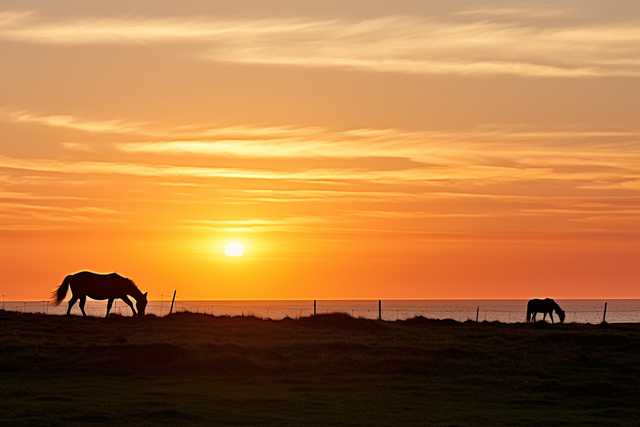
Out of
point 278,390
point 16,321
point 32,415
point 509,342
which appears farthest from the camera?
point 16,321

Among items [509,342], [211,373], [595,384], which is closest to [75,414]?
[211,373]

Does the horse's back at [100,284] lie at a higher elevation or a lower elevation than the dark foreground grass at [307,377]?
higher

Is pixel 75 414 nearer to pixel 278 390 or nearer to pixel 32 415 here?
pixel 32 415

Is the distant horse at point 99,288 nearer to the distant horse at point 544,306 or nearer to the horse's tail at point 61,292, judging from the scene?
the horse's tail at point 61,292

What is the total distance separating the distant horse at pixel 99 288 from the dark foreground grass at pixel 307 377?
8644 millimetres

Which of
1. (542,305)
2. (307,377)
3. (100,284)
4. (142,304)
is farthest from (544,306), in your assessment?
(307,377)

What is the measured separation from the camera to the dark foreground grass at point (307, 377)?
19.6m

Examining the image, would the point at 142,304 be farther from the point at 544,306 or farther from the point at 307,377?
the point at 544,306

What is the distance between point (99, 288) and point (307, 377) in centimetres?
2708

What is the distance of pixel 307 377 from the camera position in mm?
26312

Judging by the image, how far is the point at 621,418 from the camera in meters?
20.1

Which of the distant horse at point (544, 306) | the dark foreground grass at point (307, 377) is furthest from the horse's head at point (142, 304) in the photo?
the distant horse at point (544, 306)

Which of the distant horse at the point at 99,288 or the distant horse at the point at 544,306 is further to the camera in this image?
the distant horse at the point at 544,306

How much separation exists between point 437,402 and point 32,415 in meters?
10.5
